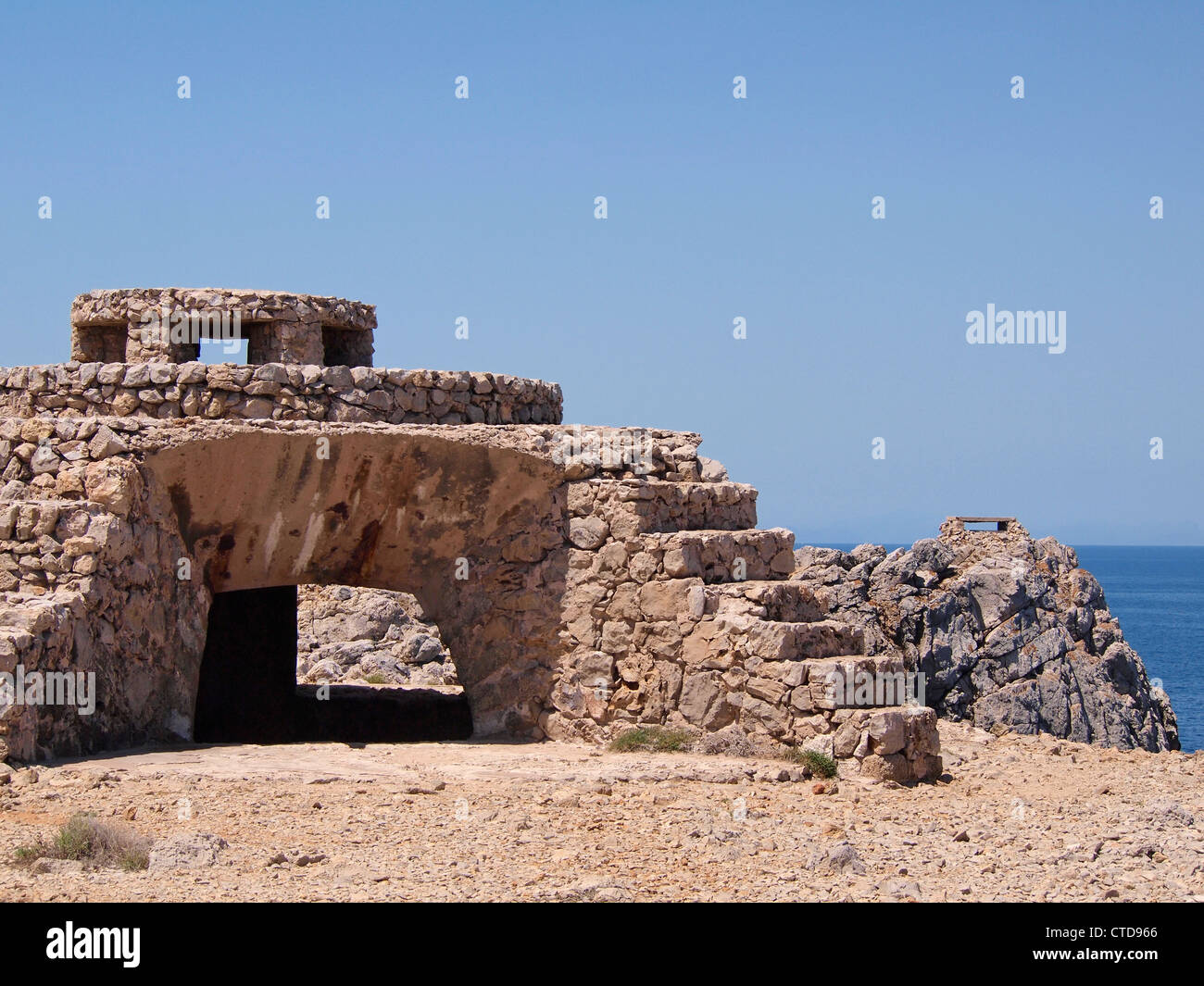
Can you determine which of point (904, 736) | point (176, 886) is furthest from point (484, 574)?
point (176, 886)

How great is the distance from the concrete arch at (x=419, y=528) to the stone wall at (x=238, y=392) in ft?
0.82

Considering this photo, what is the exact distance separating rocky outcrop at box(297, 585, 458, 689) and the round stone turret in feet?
16.6

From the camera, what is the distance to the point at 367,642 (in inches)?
730

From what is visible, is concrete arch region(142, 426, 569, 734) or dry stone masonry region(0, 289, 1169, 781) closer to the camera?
dry stone masonry region(0, 289, 1169, 781)

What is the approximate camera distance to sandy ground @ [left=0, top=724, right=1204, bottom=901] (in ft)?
24.2

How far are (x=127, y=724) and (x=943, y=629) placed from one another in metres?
14.5

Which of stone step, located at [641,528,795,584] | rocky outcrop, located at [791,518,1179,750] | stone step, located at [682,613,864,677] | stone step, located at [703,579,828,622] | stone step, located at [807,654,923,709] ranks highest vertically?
stone step, located at [641,528,795,584]

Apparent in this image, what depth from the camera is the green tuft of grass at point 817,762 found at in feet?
33.3

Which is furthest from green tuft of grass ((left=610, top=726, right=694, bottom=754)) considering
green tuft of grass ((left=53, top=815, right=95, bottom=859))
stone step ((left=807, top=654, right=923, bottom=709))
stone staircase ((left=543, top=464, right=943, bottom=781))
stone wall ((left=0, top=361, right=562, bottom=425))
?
green tuft of grass ((left=53, top=815, right=95, bottom=859))

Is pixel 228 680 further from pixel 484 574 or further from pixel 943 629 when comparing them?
pixel 943 629

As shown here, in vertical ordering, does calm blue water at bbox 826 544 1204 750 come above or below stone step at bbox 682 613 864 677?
below

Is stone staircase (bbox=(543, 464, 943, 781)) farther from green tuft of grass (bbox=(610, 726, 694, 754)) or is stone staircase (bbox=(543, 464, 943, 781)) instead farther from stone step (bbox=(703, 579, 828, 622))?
green tuft of grass (bbox=(610, 726, 694, 754))

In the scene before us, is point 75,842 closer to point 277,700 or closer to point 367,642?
point 277,700

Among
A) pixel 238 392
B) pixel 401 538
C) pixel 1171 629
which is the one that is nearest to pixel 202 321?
pixel 238 392
